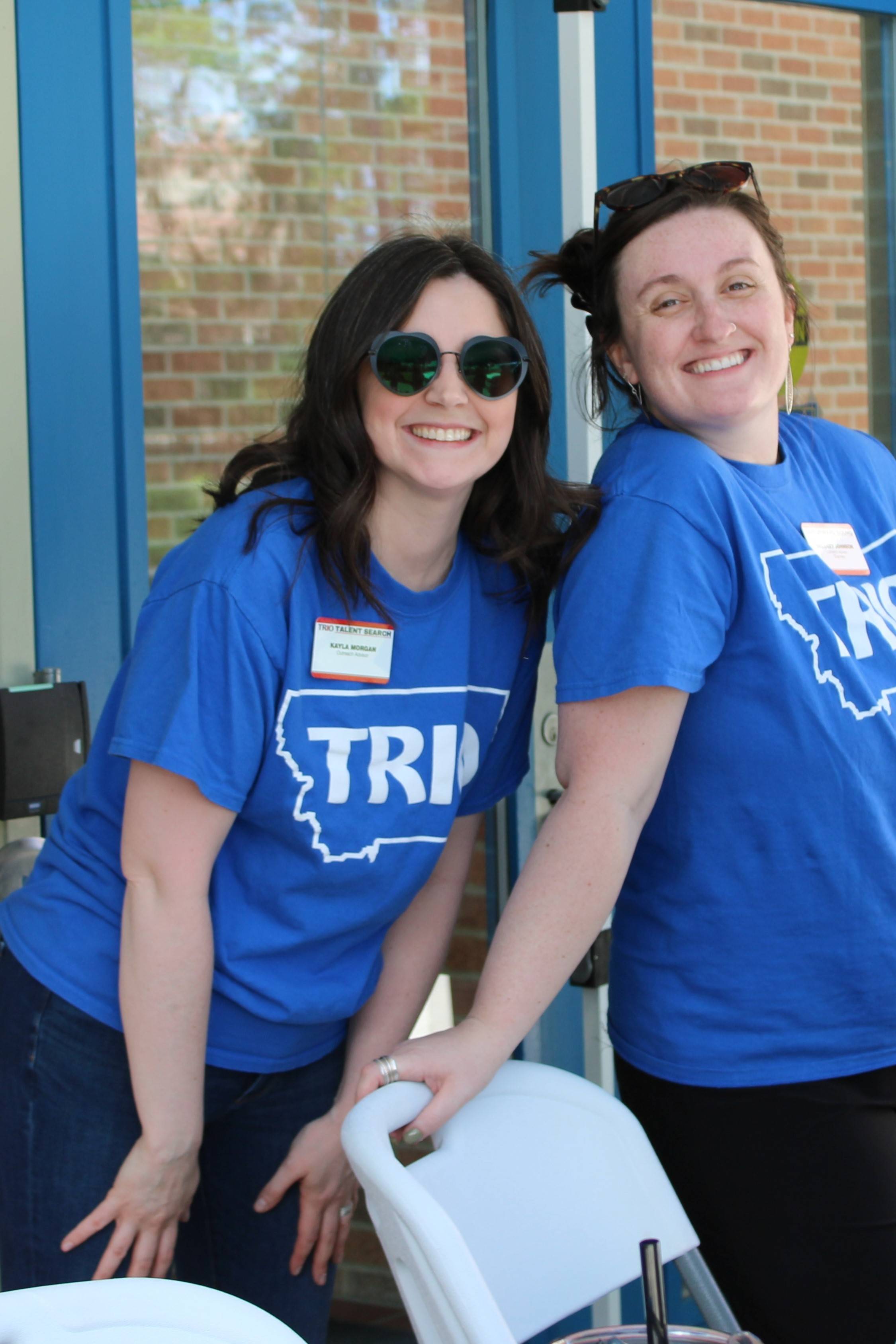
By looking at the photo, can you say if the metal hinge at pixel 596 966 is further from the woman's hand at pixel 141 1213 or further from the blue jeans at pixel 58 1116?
the woman's hand at pixel 141 1213

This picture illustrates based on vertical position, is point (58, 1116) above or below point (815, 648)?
below

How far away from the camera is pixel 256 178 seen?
7.51 ft

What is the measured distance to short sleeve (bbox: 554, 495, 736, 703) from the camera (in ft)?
4.58

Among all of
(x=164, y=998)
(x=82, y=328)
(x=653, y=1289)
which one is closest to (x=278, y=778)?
(x=164, y=998)

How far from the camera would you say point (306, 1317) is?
175cm

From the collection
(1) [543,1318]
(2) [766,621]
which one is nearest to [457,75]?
(2) [766,621]

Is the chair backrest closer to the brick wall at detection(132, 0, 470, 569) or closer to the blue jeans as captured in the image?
the blue jeans

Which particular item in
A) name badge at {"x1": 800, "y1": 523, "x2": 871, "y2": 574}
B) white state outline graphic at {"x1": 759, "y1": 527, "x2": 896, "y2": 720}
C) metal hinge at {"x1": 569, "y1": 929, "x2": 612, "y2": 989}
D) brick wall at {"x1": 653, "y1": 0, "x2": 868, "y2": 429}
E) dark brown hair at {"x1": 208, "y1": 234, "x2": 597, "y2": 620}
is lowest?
metal hinge at {"x1": 569, "y1": 929, "x2": 612, "y2": 989}

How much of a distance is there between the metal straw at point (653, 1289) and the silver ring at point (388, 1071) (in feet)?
1.42

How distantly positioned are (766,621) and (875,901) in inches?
13.5

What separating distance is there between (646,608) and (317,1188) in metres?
0.88

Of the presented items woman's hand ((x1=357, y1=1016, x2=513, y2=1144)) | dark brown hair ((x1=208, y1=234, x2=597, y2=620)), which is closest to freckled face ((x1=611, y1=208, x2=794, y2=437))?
dark brown hair ((x1=208, y1=234, x2=597, y2=620))

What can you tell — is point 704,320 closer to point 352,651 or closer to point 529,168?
point 352,651

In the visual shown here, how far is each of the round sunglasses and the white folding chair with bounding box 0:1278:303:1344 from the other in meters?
0.97
